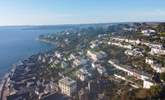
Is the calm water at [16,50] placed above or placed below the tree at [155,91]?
below

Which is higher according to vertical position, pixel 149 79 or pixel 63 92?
pixel 149 79

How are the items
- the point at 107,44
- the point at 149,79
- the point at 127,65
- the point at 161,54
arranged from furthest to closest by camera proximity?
the point at 107,44 < the point at 161,54 < the point at 127,65 < the point at 149,79

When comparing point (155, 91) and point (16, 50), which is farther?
point (16, 50)

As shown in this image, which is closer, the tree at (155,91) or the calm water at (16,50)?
the tree at (155,91)

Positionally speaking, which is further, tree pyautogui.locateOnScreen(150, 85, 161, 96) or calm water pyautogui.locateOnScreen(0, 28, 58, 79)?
calm water pyautogui.locateOnScreen(0, 28, 58, 79)

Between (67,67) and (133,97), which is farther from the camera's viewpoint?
(67,67)

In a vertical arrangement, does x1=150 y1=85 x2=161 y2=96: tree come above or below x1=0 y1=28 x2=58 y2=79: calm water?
above

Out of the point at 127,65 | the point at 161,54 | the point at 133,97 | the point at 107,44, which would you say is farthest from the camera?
the point at 107,44

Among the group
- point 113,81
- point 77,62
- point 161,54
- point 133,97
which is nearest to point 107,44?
point 77,62

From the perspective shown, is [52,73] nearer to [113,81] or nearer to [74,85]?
[74,85]

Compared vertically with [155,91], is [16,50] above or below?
below
